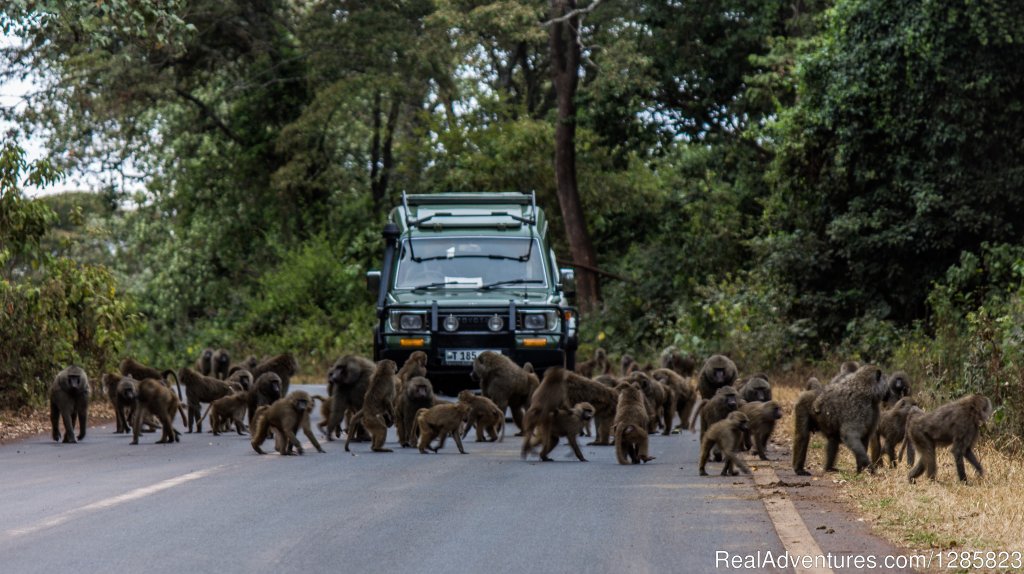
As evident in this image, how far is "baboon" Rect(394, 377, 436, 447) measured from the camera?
15.5 m

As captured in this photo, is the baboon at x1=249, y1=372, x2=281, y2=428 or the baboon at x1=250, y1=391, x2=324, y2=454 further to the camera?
the baboon at x1=249, y1=372, x2=281, y2=428

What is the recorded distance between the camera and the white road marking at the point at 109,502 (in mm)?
9492

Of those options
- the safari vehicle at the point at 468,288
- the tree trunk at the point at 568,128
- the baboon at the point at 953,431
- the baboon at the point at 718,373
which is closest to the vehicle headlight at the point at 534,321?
the safari vehicle at the point at 468,288

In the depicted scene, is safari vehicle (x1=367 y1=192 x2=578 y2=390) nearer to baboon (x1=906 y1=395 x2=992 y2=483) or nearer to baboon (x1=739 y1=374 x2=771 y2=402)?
baboon (x1=739 y1=374 x2=771 y2=402)

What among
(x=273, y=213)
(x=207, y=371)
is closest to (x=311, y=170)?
(x=273, y=213)

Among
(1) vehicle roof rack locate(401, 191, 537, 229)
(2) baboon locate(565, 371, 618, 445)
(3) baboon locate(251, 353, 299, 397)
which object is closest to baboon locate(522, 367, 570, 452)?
(2) baboon locate(565, 371, 618, 445)

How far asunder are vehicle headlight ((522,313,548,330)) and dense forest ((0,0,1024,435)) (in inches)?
186

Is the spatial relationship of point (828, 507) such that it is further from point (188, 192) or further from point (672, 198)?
point (188, 192)

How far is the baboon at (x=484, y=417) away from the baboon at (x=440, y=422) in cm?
36

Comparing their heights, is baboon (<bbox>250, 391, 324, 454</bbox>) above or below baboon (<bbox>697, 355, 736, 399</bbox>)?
below

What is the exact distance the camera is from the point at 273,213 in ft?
147

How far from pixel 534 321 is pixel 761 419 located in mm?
5884

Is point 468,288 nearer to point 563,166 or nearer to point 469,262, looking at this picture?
point 469,262

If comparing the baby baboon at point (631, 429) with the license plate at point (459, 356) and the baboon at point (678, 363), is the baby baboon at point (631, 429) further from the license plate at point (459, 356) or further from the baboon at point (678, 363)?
the baboon at point (678, 363)
